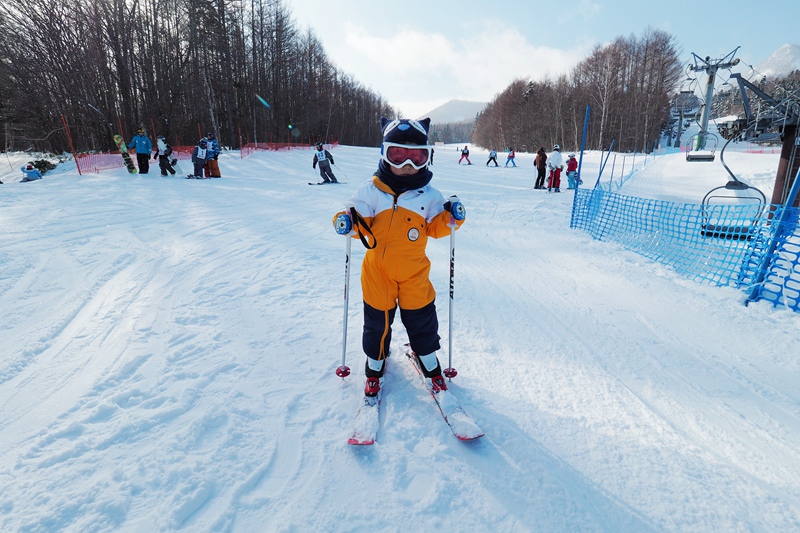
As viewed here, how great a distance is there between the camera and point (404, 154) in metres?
2.44

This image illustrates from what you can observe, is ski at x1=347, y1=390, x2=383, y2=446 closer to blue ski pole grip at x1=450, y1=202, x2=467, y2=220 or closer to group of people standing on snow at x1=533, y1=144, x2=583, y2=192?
blue ski pole grip at x1=450, y1=202, x2=467, y2=220

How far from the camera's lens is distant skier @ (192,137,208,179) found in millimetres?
13508

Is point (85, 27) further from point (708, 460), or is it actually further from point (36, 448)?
point (708, 460)

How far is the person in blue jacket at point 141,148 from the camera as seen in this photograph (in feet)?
43.8

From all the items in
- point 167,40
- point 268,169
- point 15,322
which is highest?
point 167,40

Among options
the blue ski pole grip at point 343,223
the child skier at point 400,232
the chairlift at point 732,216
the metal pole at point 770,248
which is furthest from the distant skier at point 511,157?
the blue ski pole grip at point 343,223

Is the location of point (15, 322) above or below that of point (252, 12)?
below

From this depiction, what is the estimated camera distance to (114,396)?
2.38 metres

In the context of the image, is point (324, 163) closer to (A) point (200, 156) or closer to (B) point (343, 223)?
(A) point (200, 156)

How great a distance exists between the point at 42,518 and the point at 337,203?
8888mm

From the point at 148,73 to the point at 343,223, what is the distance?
29.4m

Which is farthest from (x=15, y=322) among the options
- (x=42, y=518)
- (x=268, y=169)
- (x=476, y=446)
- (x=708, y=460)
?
(x=268, y=169)

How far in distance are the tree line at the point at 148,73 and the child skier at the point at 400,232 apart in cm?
2036

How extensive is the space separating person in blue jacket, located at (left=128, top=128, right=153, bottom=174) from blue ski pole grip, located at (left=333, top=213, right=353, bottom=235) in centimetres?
1490
